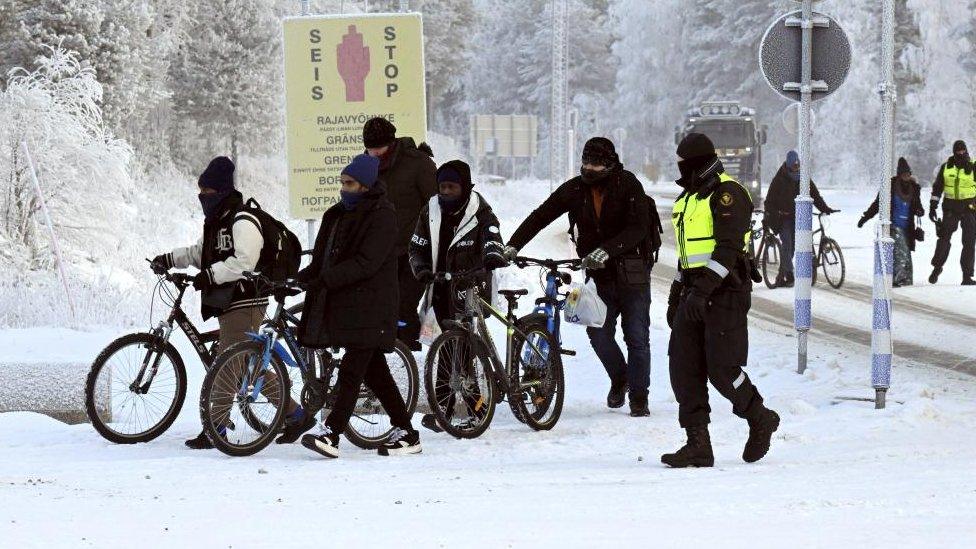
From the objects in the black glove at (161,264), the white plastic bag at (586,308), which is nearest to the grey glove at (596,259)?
the white plastic bag at (586,308)

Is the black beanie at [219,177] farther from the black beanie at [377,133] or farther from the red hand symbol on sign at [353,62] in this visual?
the red hand symbol on sign at [353,62]

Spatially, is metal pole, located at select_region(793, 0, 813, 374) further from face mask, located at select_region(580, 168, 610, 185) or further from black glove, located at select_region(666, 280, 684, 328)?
black glove, located at select_region(666, 280, 684, 328)

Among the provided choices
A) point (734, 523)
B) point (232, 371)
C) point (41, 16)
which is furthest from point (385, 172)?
point (41, 16)

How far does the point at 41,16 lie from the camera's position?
1395 inches

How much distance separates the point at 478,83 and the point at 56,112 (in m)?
84.1

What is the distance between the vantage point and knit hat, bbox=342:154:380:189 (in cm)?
849

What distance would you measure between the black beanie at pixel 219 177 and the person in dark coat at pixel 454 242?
1.32 metres

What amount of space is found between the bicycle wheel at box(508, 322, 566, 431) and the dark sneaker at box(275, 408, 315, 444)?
1.41 metres

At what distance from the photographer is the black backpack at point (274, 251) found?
30.1 feet

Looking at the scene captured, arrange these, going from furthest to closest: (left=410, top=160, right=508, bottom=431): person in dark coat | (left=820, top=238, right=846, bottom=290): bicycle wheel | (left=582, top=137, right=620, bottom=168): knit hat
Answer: (left=820, top=238, right=846, bottom=290): bicycle wheel < (left=582, top=137, right=620, bottom=168): knit hat < (left=410, top=160, right=508, bottom=431): person in dark coat

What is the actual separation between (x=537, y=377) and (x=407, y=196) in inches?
59.7

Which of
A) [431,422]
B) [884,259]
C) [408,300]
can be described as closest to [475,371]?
[431,422]

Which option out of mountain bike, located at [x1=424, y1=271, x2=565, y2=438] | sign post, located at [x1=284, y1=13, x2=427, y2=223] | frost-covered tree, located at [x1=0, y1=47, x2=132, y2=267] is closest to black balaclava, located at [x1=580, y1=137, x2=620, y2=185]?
mountain bike, located at [x1=424, y1=271, x2=565, y2=438]

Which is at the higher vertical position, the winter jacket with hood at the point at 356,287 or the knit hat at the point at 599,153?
the knit hat at the point at 599,153
